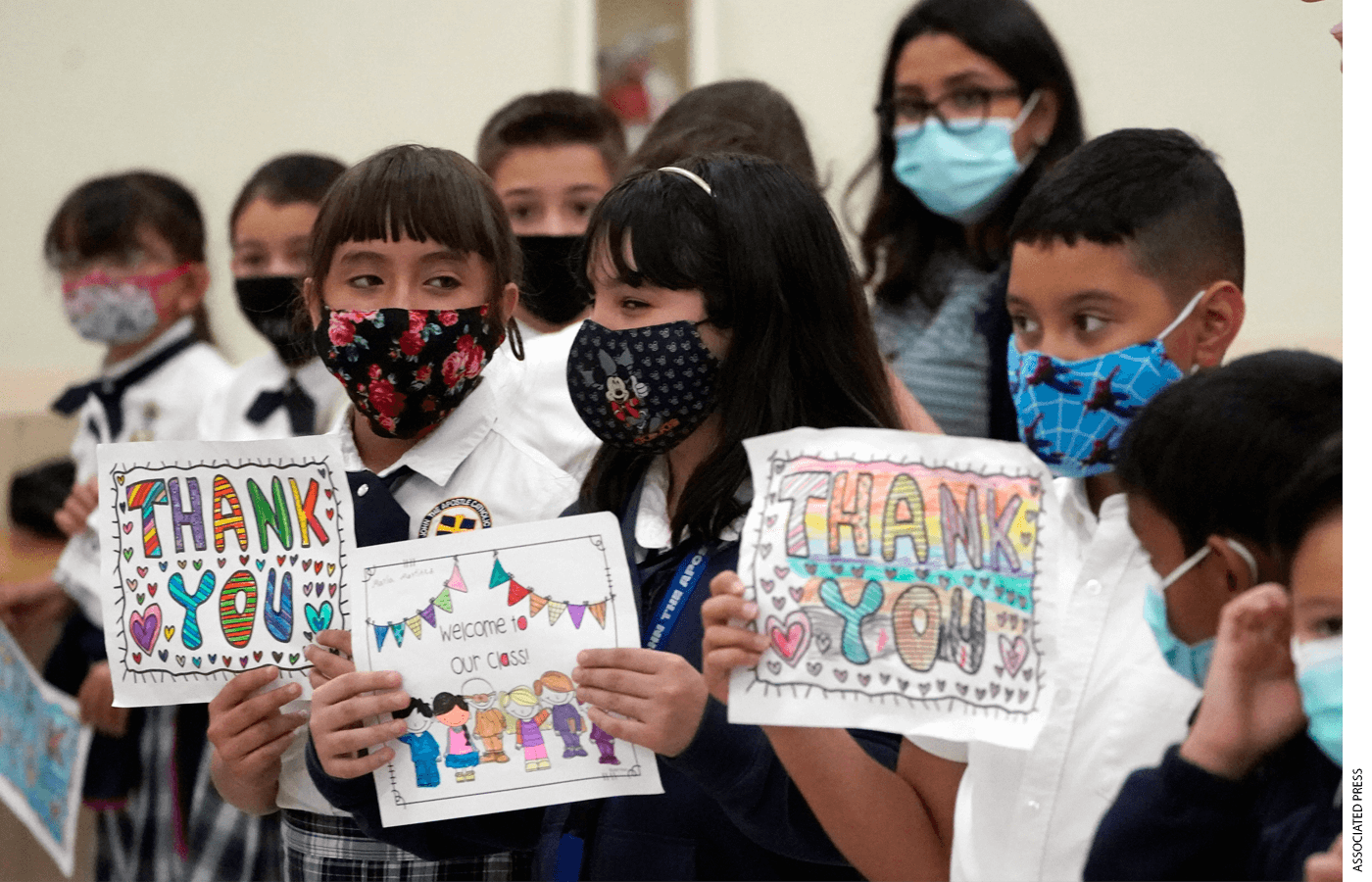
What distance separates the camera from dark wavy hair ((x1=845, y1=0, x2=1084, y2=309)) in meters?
2.88

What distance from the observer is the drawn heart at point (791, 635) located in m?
1.53

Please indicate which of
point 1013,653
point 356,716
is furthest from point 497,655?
point 1013,653

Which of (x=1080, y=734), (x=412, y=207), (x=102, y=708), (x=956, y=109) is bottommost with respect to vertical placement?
(x=102, y=708)

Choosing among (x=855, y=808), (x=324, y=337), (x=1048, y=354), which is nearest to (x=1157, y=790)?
(x=855, y=808)

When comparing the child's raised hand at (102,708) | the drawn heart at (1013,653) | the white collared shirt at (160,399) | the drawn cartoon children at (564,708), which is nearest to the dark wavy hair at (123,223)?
the white collared shirt at (160,399)

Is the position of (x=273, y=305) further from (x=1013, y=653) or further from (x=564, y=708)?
(x=1013, y=653)

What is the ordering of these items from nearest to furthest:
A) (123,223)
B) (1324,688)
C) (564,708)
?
(1324,688) → (564,708) → (123,223)

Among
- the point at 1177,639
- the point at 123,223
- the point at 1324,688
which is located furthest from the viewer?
the point at 123,223

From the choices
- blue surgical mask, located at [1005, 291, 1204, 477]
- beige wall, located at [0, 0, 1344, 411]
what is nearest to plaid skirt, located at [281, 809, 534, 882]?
blue surgical mask, located at [1005, 291, 1204, 477]

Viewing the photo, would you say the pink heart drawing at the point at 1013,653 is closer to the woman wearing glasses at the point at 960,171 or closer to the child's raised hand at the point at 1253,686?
the child's raised hand at the point at 1253,686

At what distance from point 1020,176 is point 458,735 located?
176 cm

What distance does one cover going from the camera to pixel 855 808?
63.9 inches

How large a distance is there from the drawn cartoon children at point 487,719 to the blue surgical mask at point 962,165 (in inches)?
64.1

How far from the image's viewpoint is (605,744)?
1697 millimetres
